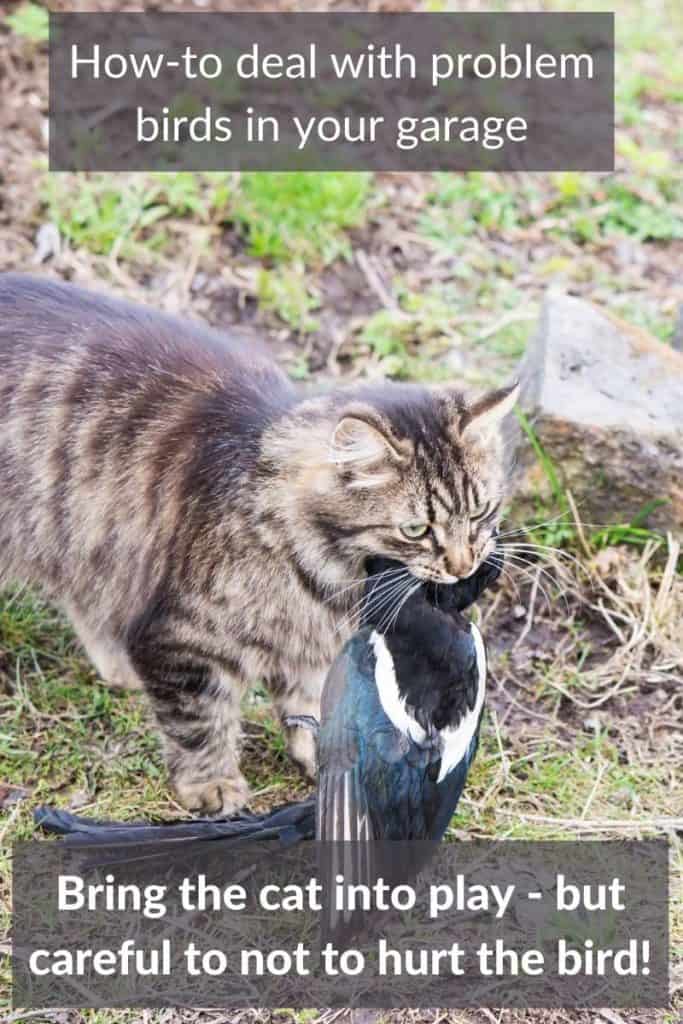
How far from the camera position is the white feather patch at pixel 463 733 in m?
3.17

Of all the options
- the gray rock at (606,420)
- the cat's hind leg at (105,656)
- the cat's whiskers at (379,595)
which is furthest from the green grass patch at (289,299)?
the cat's whiskers at (379,595)

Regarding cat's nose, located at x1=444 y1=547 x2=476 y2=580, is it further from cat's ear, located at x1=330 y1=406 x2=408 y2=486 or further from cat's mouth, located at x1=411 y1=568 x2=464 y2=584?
cat's ear, located at x1=330 y1=406 x2=408 y2=486

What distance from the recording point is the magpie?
3096mm

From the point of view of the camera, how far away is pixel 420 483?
3.25 m

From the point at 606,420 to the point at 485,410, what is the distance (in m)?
1.14

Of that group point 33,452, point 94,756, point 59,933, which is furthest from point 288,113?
point 59,933

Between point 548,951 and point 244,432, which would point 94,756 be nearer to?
point 244,432

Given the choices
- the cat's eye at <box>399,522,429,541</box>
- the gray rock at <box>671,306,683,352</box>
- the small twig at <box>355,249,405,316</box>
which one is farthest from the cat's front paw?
the gray rock at <box>671,306,683,352</box>

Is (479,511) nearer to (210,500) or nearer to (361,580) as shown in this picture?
(361,580)

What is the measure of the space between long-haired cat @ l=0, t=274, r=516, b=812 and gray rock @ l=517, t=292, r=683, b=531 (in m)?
0.95

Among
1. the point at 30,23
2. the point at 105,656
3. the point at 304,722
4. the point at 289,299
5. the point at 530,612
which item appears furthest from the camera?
the point at 30,23

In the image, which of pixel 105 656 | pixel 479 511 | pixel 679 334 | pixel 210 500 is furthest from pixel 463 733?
pixel 679 334

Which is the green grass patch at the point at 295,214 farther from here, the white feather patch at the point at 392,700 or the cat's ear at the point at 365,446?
the white feather patch at the point at 392,700

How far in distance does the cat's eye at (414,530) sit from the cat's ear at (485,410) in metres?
0.25
